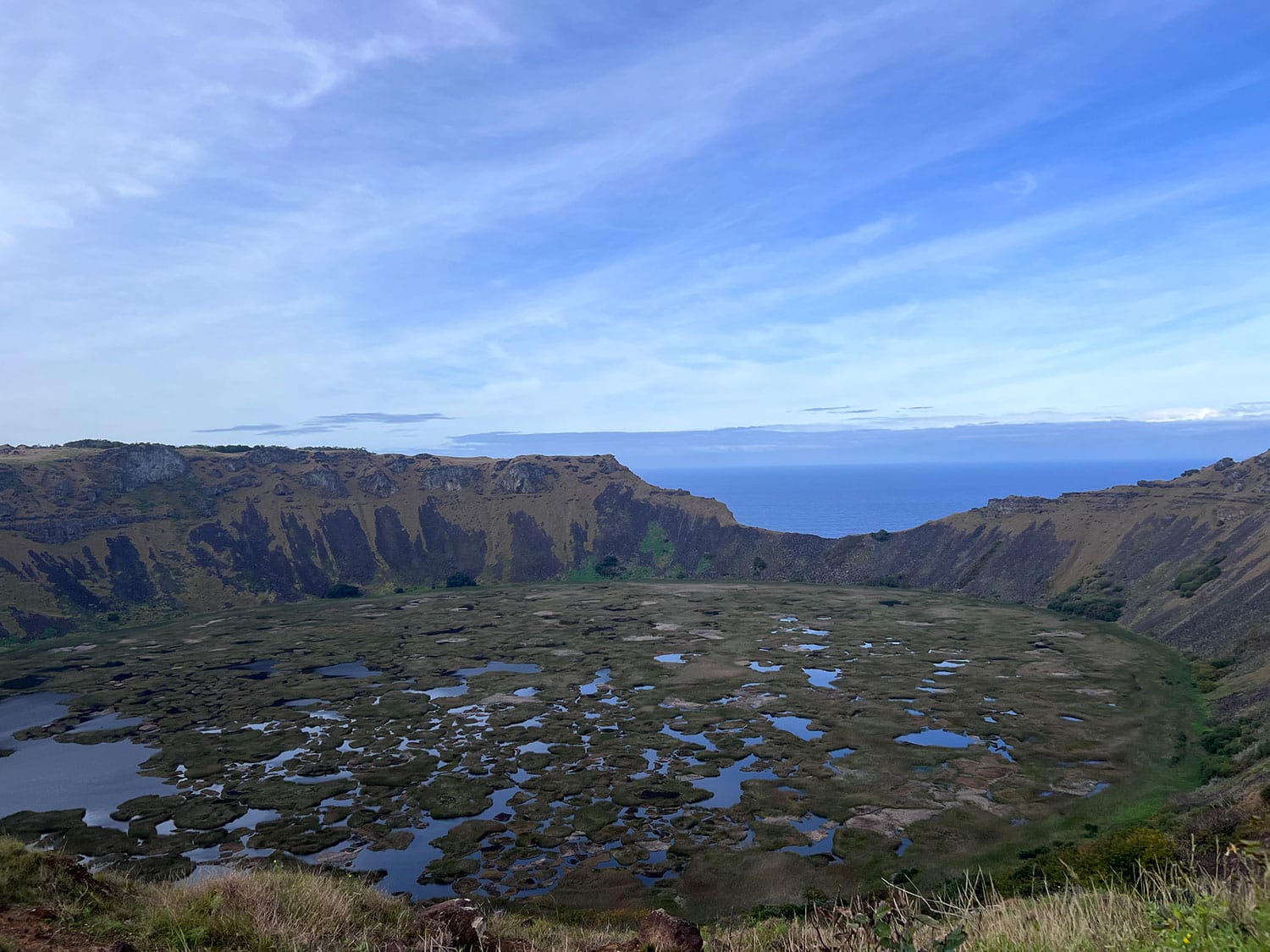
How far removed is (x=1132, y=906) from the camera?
1082 centimetres

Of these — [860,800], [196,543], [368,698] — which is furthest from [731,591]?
[196,543]

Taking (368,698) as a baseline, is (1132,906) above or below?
above

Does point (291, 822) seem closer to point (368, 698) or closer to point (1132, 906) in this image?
point (368, 698)

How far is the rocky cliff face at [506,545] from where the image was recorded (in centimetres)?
11988

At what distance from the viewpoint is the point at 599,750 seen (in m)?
66.8

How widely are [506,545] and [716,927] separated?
174292mm

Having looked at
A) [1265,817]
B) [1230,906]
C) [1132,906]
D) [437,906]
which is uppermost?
[1230,906]

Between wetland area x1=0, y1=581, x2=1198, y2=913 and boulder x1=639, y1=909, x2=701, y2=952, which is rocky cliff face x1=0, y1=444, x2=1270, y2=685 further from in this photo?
boulder x1=639, y1=909, x2=701, y2=952

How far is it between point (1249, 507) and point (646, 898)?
450ft

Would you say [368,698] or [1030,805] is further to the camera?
[368,698]

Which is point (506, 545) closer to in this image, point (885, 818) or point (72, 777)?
point (72, 777)

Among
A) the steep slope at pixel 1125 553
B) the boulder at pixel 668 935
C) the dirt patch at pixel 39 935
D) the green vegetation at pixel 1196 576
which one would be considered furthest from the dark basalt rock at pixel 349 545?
the boulder at pixel 668 935

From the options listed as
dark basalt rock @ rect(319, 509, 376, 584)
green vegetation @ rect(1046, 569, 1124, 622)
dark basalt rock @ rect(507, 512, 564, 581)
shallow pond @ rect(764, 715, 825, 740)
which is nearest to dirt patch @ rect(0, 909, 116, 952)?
shallow pond @ rect(764, 715, 825, 740)

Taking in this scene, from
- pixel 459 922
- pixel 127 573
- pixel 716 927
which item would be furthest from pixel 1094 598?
pixel 127 573
